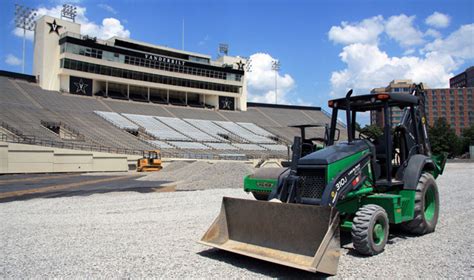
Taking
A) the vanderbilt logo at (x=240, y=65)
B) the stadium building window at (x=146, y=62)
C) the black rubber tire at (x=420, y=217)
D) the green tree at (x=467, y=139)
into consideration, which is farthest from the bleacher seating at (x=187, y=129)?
the green tree at (x=467, y=139)

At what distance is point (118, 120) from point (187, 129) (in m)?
9.67

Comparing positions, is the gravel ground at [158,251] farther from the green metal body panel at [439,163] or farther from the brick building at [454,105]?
the brick building at [454,105]

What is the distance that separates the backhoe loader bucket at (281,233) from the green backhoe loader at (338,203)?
0.04 feet

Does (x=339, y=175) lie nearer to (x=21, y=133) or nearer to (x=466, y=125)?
(x=21, y=133)

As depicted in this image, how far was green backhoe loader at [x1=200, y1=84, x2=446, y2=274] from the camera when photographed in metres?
5.82

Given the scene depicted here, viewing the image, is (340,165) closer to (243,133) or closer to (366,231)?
(366,231)

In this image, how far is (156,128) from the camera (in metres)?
53.2

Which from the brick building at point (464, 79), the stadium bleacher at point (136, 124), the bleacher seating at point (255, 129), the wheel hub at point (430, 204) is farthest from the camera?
the brick building at point (464, 79)

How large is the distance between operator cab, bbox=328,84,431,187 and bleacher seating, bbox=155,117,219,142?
44807 millimetres

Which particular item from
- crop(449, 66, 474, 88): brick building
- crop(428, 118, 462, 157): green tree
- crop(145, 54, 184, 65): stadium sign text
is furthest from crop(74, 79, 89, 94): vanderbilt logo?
crop(449, 66, 474, 88): brick building

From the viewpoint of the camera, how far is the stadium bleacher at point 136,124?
144ft

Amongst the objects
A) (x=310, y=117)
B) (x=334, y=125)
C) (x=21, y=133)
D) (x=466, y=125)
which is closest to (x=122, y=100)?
(x=21, y=133)

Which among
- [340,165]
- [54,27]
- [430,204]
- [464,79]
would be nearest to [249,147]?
[54,27]

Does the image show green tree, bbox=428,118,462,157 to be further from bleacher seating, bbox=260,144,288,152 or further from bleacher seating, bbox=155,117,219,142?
bleacher seating, bbox=155,117,219,142
